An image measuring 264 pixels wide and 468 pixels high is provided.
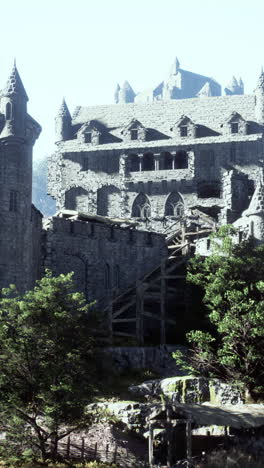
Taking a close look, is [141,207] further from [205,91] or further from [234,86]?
[234,86]

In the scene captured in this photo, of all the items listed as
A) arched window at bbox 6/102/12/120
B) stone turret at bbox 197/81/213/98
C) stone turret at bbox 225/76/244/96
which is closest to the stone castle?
arched window at bbox 6/102/12/120

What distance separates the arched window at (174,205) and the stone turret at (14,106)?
83.4 feet

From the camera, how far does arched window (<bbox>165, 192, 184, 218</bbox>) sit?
75.2 meters

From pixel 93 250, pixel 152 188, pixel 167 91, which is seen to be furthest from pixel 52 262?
pixel 167 91

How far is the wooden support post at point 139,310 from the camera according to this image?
51031mm

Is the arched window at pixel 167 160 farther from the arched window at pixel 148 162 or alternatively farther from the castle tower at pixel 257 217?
the castle tower at pixel 257 217

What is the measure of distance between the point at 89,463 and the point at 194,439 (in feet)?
18.7

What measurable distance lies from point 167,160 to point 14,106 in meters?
27.8

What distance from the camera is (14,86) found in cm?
5250

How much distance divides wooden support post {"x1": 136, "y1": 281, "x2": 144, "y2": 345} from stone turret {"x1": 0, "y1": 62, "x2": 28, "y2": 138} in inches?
482

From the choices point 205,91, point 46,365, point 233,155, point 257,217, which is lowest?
point 46,365

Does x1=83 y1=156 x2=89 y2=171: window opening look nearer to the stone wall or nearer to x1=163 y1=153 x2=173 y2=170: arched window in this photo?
x1=163 y1=153 x2=173 y2=170: arched window

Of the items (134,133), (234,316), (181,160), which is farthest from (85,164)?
(234,316)

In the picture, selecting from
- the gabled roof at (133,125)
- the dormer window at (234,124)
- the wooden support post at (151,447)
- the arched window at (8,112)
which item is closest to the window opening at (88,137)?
the gabled roof at (133,125)
